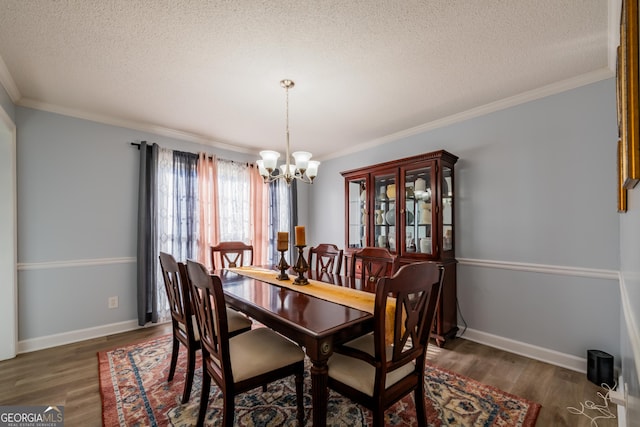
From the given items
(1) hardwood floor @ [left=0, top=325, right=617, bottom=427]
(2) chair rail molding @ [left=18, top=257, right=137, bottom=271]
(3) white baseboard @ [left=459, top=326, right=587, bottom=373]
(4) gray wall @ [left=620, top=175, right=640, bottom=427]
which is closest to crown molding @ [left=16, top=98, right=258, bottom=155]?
(2) chair rail molding @ [left=18, top=257, right=137, bottom=271]

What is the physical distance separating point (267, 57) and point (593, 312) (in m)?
3.25

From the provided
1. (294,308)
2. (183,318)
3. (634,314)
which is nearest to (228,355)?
(294,308)

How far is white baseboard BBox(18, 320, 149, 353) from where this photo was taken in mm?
2645

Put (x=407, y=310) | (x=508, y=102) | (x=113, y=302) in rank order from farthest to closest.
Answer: (x=113, y=302)
(x=508, y=102)
(x=407, y=310)

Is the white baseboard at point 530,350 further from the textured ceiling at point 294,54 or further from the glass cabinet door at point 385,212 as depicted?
the textured ceiling at point 294,54

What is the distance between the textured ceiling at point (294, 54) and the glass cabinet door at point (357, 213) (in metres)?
0.95

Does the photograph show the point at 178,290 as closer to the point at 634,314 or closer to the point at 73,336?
the point at 73,336

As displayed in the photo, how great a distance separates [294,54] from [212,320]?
1796 mm

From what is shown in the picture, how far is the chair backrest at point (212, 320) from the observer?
4.44ft

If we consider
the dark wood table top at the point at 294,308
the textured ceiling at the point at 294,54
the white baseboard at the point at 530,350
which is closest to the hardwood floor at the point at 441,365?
the white baseboard at the point at 530,350

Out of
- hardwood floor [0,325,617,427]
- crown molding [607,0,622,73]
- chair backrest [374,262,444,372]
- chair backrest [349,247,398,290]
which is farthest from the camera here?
chair backrest [349,247,398,290]

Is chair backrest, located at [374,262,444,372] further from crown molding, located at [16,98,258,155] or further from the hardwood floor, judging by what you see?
crown molding, located at [16,98,258,155]

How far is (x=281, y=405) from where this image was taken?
1.86 m

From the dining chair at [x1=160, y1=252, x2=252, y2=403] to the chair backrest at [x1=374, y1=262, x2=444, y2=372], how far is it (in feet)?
3.95
